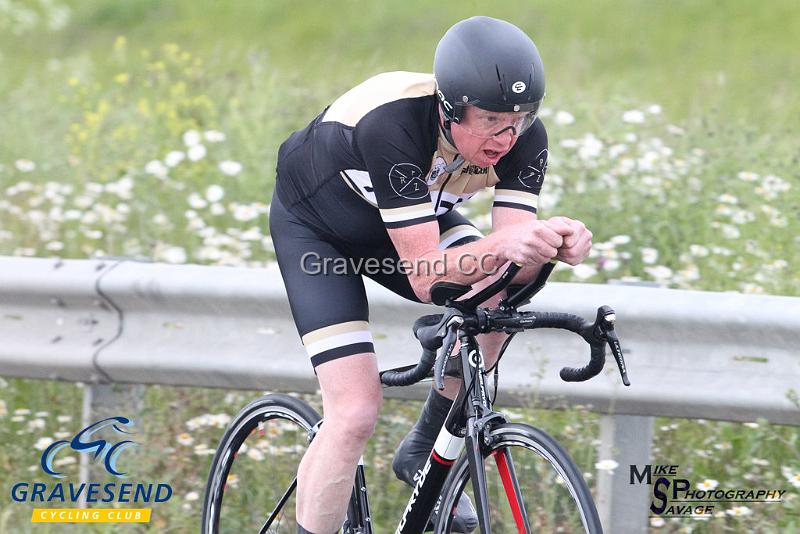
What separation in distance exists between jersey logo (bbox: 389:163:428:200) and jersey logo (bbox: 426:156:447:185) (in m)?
0.18

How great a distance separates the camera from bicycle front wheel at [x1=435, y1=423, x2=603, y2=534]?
293cm

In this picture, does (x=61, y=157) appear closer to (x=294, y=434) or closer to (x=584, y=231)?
(x=294, y=434)

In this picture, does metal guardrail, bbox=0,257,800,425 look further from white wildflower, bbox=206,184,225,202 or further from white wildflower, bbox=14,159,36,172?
white wildflower, bbox=14,159,36,172

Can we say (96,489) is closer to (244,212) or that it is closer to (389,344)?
(389,344)

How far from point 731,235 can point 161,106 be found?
3.96m

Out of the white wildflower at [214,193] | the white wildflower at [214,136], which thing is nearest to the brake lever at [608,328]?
the white wildflower at [214,193]

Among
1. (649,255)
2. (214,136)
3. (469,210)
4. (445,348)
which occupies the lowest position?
(445,348)

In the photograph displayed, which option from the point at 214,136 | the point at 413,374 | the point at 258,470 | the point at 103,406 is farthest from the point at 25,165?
the point at 413,374

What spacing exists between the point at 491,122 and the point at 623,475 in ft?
4.95

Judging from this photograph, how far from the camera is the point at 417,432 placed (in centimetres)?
367

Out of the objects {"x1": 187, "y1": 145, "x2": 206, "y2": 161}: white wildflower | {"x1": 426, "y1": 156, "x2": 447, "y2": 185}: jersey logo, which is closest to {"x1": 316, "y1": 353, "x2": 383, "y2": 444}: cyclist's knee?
{"x1": 426, "y1": 156, "x2": 447, "y2": 185}: jersey logo

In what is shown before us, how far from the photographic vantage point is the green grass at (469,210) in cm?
443

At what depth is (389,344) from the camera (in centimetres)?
427

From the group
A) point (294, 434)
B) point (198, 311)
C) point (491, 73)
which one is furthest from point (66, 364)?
point (491, 73)
